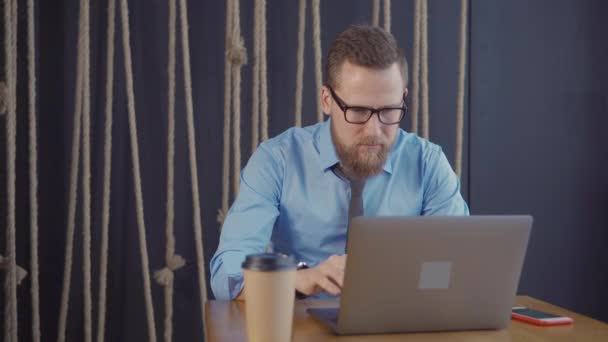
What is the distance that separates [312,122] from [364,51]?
615mm

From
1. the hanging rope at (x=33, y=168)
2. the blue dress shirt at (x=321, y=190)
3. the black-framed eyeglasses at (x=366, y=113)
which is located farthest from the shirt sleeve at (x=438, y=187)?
the hanging rope at (x=33, y=168)

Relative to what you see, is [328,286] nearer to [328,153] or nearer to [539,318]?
[539,318]

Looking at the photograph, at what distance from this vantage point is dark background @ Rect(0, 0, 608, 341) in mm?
2270

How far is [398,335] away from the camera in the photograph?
1.30m

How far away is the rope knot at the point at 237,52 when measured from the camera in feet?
7.44

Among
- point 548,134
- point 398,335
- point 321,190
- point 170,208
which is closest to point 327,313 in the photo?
point 398,335

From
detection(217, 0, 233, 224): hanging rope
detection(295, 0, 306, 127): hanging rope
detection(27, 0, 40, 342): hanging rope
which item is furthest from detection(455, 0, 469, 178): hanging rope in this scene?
detection(27, 0, 40, 342): hanging rope

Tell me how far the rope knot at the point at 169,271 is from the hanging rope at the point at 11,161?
15.8 inches

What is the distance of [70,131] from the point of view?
227 cm

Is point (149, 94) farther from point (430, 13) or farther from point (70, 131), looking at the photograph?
point (430, 13)

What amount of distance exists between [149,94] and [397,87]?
2.73 ft

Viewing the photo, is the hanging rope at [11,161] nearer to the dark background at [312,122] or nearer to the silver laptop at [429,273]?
the dark background at [312,122]

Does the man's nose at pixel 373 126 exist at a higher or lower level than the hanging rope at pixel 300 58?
lower

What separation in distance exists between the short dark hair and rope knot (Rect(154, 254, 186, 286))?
0.73 meters
